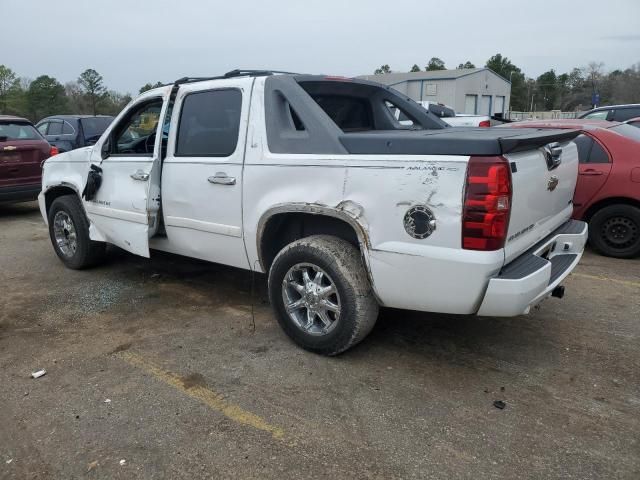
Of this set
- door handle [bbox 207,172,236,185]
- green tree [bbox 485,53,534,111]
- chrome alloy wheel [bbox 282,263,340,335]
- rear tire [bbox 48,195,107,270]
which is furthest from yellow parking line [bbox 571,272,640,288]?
green tree [bbox 485,53,534,111]

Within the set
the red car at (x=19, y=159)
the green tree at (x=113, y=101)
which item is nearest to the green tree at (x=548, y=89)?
the green tree at (x=113, y=101)

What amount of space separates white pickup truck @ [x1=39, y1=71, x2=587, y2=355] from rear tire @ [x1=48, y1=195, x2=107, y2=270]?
1.10 ft

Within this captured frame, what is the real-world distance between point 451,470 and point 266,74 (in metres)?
2.92

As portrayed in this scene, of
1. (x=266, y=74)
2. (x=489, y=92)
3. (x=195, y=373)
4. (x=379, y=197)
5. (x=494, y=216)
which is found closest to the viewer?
(x=494, y=216)

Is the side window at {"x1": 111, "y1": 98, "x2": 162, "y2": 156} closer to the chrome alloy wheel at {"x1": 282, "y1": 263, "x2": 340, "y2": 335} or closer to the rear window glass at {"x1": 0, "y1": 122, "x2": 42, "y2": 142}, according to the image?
the chrome alloy wheel at {"x1": 282, "y1": 263, "x2": 340, "y2": 335}

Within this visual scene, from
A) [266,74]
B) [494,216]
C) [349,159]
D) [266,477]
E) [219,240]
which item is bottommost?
[266,477]

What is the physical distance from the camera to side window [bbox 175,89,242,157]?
13.2ft

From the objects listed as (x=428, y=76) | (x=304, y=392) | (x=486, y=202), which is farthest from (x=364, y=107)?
(x=428, y=76)

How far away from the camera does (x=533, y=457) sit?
2.63m

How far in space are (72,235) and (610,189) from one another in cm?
587

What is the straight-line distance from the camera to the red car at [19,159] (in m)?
8.75

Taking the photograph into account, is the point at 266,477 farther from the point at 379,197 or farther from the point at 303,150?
the point at 303,150

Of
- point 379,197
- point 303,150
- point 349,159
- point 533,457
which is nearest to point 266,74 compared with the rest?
point 303,150

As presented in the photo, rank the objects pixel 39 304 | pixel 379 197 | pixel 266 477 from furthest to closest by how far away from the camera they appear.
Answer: pixel 39 304
pixel 379 197
pixel 266 477
